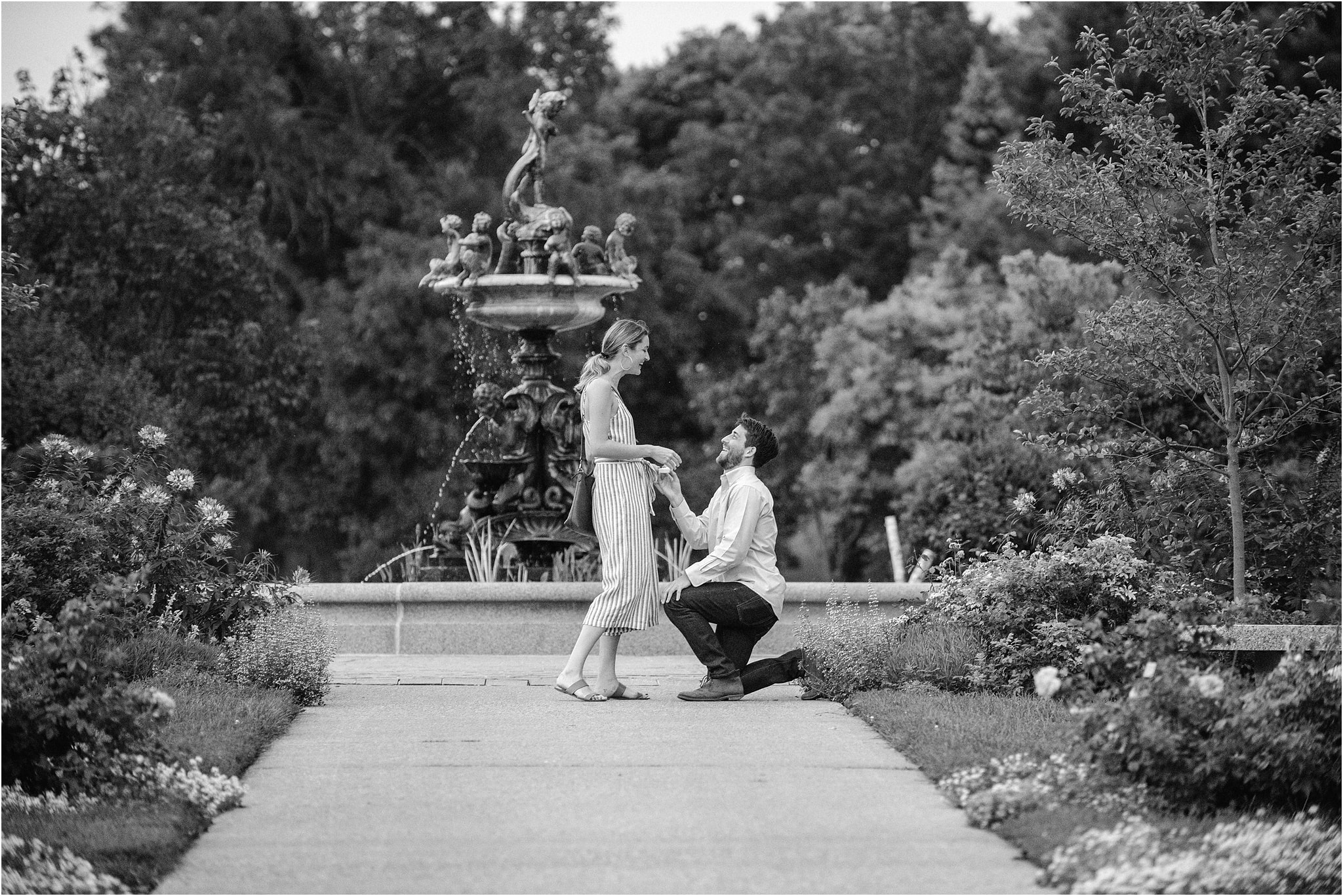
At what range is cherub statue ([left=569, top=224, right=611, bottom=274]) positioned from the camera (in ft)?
43.8

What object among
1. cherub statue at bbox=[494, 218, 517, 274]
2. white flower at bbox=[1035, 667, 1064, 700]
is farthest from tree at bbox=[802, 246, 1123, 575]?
white flower at bbox=[1035, 667, 1064, 700]

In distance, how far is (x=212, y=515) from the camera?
9180mm

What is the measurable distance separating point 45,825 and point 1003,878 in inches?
115

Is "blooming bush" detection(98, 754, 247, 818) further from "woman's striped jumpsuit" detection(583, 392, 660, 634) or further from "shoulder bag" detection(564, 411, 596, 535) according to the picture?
"shoulder bag" detection(564, 411, 596, 535)

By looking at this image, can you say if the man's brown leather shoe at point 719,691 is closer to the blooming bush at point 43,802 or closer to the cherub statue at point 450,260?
the blooming bush at point 43,802

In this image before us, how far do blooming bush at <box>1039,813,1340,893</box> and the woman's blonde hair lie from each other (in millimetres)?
3848

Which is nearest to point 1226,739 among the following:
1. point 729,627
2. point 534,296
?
point 729,627

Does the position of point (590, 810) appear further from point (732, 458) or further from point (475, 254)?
point (475, 254)

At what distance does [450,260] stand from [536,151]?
1.16m

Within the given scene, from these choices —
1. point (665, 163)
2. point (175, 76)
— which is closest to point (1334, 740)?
point (175, 76)

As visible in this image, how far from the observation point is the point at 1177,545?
10312 millimetres

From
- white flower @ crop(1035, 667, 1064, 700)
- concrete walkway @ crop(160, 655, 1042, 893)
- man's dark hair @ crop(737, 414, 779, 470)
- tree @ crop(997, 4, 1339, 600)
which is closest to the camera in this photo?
concrete walkway @ crop(160, 655, 1042, 893)

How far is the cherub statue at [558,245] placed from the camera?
43.2 feet

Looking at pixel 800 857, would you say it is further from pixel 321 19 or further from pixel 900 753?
pixel 321 19
